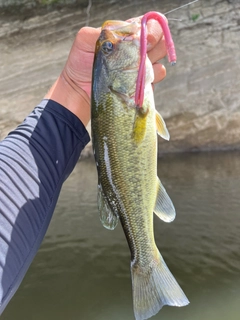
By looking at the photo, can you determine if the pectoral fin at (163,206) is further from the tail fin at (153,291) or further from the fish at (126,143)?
the tail fin at (153,291)

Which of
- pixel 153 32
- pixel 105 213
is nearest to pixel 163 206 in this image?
pixel 105 213

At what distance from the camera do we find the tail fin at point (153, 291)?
132cm

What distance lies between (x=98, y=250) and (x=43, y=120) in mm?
4229

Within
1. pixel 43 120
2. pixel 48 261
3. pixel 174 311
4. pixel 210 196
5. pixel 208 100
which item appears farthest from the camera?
pixel 208 100

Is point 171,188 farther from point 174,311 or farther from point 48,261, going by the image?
point 174,311

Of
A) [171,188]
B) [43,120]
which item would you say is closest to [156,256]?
[43,120]

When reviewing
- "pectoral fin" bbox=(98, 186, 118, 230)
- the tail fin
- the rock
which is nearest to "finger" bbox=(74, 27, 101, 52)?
"pectoral fin" bbox=(98, 186, 118, 230)

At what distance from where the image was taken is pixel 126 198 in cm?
136

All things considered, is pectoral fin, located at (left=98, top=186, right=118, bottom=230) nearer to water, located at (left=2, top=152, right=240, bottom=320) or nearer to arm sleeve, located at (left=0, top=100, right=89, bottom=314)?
arm sleeve, located at (left=0, top=100, right=89, bottom=314)

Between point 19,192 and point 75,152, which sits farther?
point 75,152

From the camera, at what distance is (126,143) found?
1314mm

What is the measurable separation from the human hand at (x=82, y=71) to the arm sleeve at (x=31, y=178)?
49 millimetres

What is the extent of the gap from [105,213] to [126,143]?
0.24 m

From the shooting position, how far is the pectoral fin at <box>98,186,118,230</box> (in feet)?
4.46
